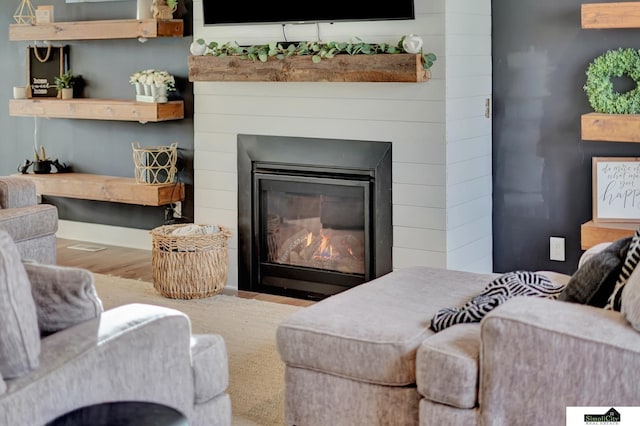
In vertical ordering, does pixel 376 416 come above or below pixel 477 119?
below

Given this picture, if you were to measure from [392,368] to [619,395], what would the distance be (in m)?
0.68

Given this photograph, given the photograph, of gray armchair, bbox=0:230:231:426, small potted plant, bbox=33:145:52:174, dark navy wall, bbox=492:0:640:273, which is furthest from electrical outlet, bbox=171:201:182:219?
gray armchair, bbox=0:230:231:426

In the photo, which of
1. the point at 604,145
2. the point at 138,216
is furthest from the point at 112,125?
the point at 604,145

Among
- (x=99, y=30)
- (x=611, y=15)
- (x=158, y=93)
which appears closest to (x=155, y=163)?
(x=158, y=93)

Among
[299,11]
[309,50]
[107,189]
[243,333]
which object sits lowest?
[243,333]

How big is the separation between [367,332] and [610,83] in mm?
2284

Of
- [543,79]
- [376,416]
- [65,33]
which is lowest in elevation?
[376,416]

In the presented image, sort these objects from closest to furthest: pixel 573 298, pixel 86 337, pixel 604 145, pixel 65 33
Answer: pixel 86 337 < pixel 573 298 < pixel 604 145 < pixel 65 33

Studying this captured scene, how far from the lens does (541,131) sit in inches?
187

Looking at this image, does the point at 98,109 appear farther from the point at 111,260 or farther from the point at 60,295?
the point at 60,295

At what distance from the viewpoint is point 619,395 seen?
2375 mm

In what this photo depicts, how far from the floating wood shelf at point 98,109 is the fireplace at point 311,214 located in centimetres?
79

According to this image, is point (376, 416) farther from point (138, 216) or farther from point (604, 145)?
point (138, 216)

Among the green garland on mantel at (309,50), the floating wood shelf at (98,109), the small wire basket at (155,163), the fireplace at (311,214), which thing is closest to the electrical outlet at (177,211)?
the small wire basket at (155,163)
